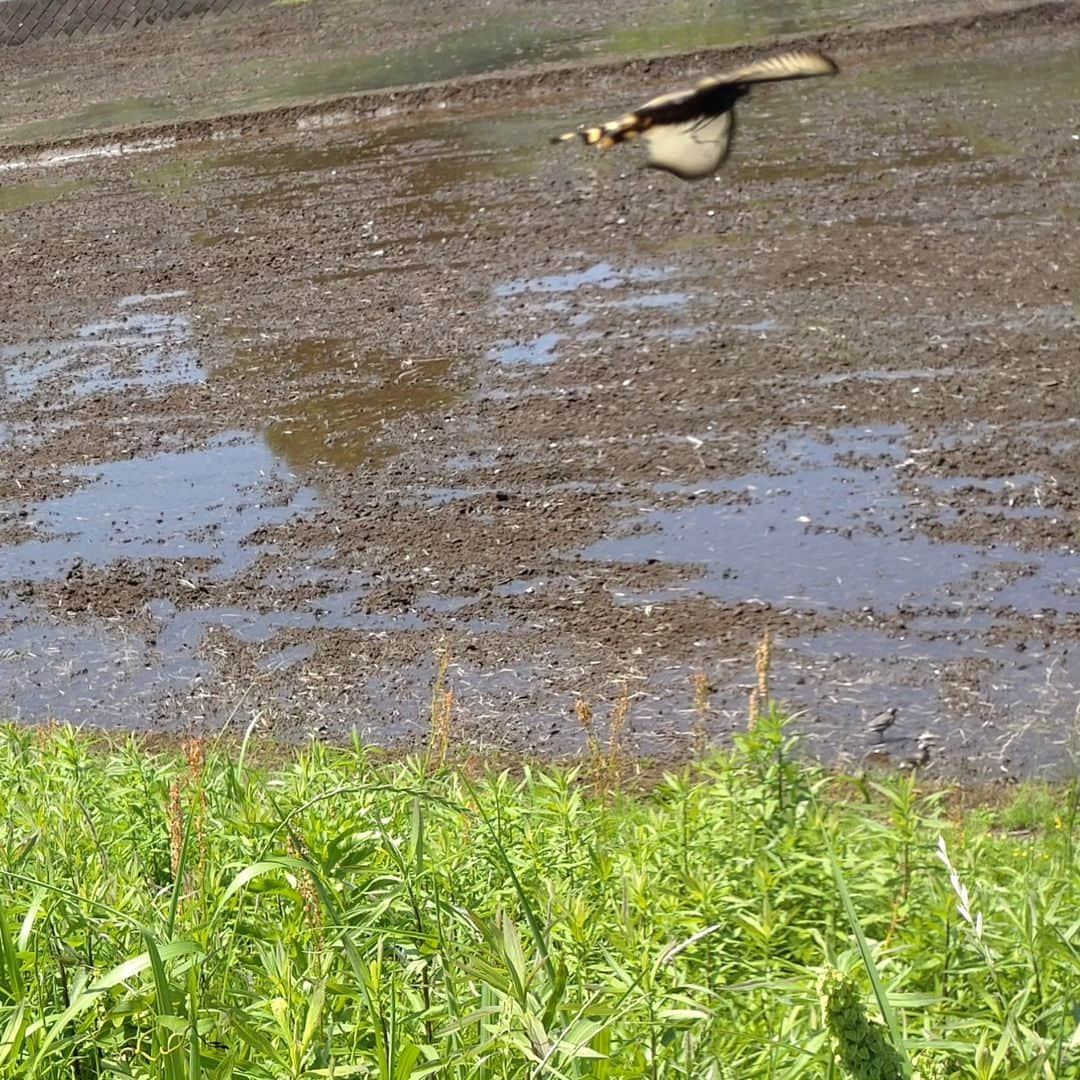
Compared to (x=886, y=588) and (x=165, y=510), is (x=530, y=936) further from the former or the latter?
(x=165, y=510)

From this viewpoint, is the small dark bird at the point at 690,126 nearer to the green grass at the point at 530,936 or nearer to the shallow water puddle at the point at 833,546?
the green grass at the point at 530,936

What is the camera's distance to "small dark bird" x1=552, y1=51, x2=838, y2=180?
10.4 feet

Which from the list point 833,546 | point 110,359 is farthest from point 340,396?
point 833,546

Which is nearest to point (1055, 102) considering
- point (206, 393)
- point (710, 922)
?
point (206, 393)

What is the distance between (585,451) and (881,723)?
8.44 ft

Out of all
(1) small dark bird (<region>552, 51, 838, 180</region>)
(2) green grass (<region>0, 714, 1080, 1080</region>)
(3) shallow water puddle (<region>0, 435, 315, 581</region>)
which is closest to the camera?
(2) green grass (<region>0, 714, 1080, 1080</region>)

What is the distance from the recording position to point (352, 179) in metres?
13.2

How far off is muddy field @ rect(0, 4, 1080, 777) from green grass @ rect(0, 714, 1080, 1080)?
450mm

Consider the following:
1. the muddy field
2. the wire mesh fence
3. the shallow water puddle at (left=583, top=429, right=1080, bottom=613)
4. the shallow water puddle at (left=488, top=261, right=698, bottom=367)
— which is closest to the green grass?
the muddy field

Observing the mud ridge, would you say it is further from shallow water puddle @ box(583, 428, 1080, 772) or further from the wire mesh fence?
shallow water puddle @ box(583, 428, 1080, 772)

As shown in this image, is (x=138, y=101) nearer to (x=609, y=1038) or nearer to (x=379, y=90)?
(x=379, y=90)

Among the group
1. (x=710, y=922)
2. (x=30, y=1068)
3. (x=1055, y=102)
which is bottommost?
(x=1055, y=102)

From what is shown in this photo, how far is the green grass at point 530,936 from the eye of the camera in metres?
2.19

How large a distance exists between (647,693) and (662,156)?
2.35 m
